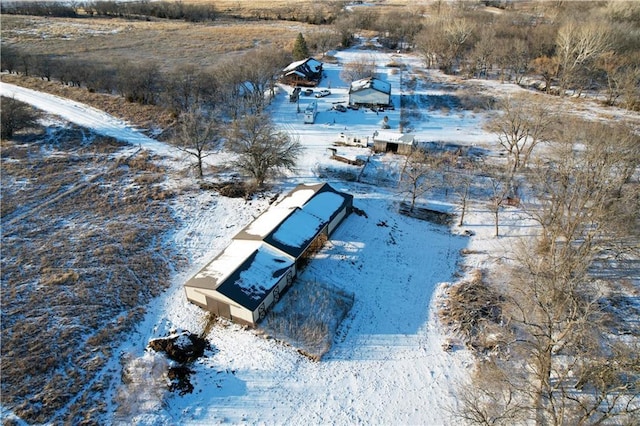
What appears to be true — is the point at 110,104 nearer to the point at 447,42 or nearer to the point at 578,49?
the point at 447,42

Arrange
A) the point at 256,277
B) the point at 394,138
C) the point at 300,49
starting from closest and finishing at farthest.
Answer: the point at 256,277
the point at 394,138
the point at 300,49

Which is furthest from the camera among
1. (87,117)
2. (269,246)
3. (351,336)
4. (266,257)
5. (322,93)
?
(322,93)

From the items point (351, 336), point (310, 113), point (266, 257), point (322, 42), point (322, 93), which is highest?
point (322, 42)

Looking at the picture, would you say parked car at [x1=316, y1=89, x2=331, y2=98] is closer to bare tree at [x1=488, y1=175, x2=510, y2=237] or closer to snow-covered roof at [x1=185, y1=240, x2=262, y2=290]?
bare tree at [x1=488, y1=175, x2=510, y2=237]

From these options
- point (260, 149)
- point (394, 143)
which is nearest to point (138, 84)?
→ point (260, 149)

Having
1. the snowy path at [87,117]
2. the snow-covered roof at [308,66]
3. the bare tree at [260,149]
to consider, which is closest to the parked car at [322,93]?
the snow-covered roof at [308,66]

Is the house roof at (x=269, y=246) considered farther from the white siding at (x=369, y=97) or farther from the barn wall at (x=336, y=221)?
the white siding at (x=369, y=97)

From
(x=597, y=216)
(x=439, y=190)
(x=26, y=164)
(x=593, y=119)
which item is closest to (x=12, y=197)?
(x=26, y=164)
